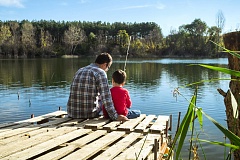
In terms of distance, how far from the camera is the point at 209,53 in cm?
7662

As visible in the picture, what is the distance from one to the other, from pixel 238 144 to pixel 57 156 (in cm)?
258

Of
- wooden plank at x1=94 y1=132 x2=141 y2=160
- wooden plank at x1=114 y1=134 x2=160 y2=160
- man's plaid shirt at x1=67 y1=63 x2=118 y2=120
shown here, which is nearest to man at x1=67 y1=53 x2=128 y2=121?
man's plaid shirt at x1=67 y1=63 x2=118 y2=120

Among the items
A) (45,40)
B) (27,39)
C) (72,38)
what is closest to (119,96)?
(27,39)

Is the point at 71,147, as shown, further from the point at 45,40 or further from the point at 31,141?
the point at 45,40

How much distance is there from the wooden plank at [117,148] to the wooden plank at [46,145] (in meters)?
0.64

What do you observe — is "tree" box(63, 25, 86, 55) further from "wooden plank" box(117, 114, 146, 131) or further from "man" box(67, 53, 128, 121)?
"wooden plank" box(117, 114, 146, 131)

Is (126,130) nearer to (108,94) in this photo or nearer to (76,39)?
(108,94)

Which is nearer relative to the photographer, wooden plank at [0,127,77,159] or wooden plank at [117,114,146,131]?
wooden plank at [0,127,77,159]

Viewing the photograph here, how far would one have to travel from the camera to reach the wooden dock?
10.7 ft

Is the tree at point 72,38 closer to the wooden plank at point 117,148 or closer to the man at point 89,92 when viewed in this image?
the man at point 89,92

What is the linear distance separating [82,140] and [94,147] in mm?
377

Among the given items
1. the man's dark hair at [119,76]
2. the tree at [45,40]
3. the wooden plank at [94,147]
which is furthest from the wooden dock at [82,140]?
the tree at [45,40]

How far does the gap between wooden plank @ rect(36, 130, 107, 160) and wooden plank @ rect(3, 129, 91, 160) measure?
0.12 metres

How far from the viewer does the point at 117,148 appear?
3.53 m
